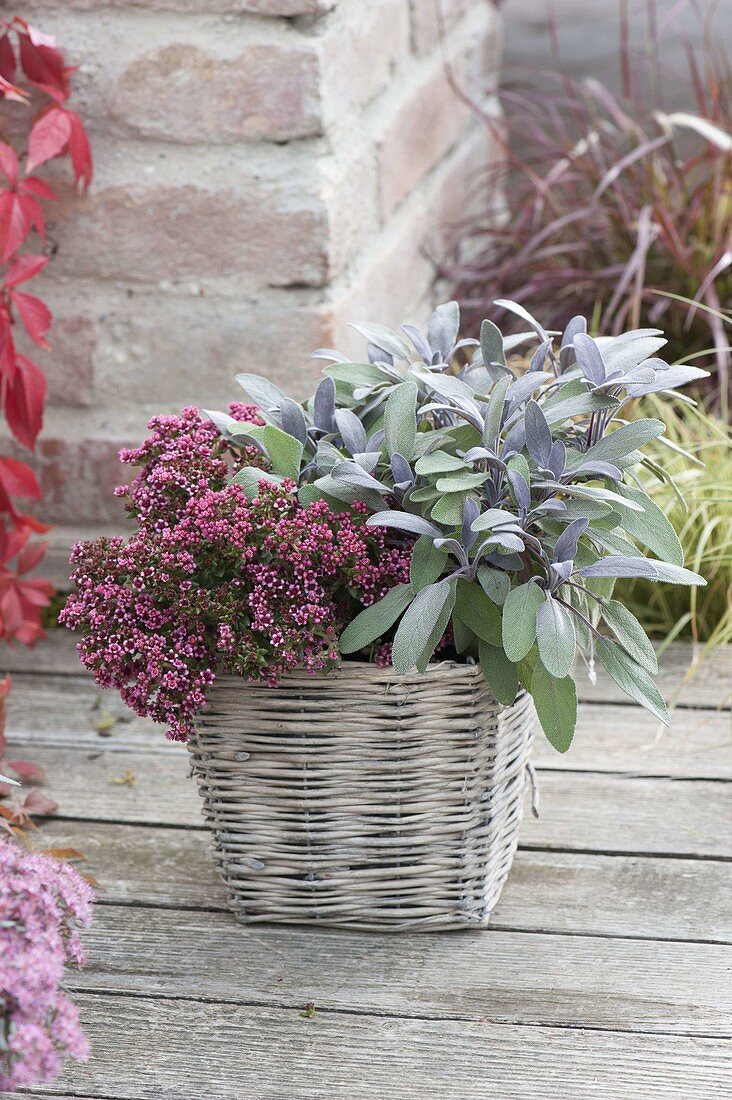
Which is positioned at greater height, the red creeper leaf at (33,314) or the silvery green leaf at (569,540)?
the silvery green leaf at (569,540)

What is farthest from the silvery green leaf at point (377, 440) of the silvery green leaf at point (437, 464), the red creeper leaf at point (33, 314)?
the red creeper leaf at point (33, 314)

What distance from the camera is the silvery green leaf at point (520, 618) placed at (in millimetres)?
1177

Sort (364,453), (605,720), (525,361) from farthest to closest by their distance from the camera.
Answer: (525,361) < (605,720) < (364,453)

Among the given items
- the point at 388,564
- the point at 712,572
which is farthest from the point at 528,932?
the point at 712,572

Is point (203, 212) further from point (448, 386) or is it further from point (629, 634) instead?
point (629, 634)

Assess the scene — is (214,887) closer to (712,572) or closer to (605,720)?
(605,720)

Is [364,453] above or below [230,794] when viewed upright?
above

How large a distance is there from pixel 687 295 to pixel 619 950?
1627mm

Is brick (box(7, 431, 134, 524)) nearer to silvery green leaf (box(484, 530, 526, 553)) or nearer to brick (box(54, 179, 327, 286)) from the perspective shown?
brick (box(54, 179, 327, 286))

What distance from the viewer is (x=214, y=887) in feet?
5.05

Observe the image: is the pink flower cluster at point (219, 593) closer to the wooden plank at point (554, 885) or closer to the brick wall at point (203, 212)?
the wooden plank at point (554, 885)

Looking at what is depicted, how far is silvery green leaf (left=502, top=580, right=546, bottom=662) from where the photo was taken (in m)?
1.18

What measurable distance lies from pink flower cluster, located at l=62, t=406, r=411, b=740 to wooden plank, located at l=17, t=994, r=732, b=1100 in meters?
0.32

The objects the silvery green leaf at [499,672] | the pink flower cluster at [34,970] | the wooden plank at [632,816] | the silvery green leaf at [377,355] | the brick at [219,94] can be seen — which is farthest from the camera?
the brick at [219,94]
